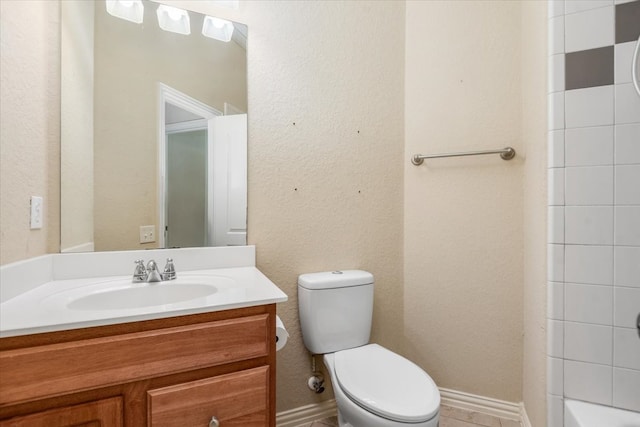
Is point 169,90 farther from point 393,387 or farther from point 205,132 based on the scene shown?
point 393,387

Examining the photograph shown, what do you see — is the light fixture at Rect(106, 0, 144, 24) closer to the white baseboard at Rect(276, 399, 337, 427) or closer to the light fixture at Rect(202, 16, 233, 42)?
the light fixture at Rect(202, 16, 233, 42)

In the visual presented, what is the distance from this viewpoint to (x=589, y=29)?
1.10 metres

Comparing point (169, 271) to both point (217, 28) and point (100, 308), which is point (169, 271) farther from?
point (217, 28)

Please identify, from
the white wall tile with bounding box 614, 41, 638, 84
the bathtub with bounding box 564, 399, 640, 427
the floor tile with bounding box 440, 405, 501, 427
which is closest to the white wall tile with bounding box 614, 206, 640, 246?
the white wall tile with bounding box 614, 41, 638, 84

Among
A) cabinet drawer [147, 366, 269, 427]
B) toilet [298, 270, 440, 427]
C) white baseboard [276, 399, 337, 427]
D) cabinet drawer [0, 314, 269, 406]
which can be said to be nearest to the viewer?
cabinet drawer [0, 314, 269, 406]

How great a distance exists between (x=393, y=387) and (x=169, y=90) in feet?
4.92

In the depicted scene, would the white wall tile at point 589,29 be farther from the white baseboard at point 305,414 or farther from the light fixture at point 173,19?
the white baseboard at point 305,414

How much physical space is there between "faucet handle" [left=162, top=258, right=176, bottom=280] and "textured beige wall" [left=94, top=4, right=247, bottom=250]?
0.58ft

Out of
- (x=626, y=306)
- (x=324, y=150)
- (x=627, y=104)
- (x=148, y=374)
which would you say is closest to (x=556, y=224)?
(x=626, y=306)

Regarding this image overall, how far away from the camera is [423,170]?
1.79 m

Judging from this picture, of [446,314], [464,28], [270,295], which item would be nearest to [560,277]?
[446,314]

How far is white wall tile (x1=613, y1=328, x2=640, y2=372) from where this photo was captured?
1043 millimetres

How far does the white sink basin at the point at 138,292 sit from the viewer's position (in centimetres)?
103

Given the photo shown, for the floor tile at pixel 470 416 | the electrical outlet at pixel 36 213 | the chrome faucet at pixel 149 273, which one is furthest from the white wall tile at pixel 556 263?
the electrical outlet at pixel 36 213
